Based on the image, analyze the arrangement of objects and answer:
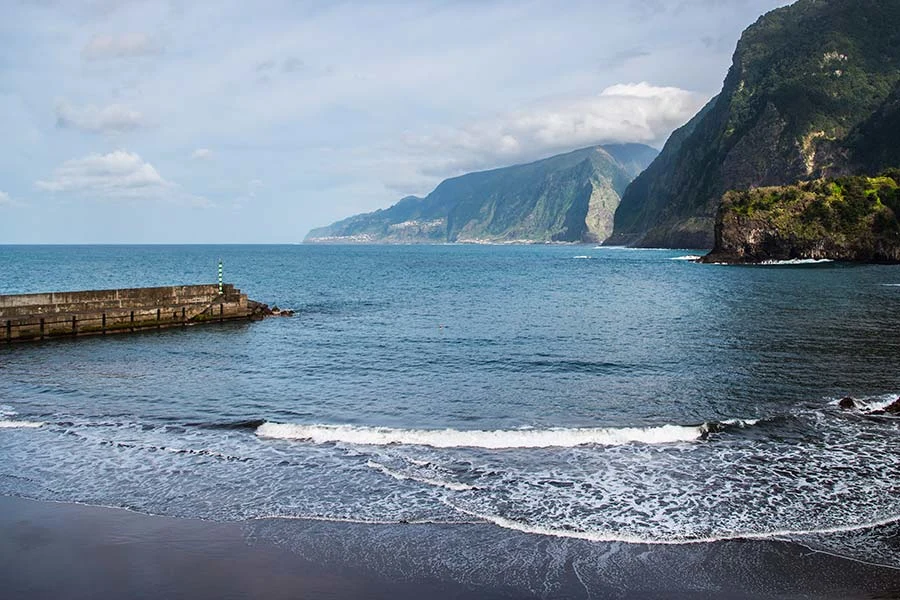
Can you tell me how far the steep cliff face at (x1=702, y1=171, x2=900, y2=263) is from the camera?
132m

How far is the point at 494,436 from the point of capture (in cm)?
1892

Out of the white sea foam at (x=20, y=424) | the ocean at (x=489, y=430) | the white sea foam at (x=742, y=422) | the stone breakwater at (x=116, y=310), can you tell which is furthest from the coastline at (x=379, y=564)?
the stone breakwater at (x=116, y=310)

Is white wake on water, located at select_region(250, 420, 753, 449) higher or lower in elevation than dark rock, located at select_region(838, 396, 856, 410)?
lower

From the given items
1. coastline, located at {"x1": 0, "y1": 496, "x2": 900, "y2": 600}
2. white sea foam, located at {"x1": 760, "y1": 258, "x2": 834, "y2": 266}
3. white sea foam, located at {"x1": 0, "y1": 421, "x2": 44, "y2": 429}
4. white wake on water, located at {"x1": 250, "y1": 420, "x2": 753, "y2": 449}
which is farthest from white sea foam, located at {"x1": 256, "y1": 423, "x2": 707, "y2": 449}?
white sea foam, located at {"x1": 760, "y1": 258, "x2": 834, "y2": 266}

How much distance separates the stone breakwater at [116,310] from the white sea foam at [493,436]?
91.1 ft

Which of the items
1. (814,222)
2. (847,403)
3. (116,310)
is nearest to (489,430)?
(847,403)

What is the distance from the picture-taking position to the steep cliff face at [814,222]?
435 feet

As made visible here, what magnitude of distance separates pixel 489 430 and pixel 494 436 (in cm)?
93

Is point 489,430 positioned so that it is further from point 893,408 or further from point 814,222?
point 814,222

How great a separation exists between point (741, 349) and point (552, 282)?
58.9 m

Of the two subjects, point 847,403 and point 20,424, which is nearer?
point 20,424

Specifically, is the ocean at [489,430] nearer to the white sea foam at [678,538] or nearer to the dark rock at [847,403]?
the white sea foam at [678,538]

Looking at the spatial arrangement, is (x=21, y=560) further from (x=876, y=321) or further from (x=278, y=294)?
(x=278, y=294)

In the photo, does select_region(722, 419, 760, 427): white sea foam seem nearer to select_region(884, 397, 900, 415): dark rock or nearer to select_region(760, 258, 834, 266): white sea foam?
select_region(884, 397, 900, 415): dark rock
